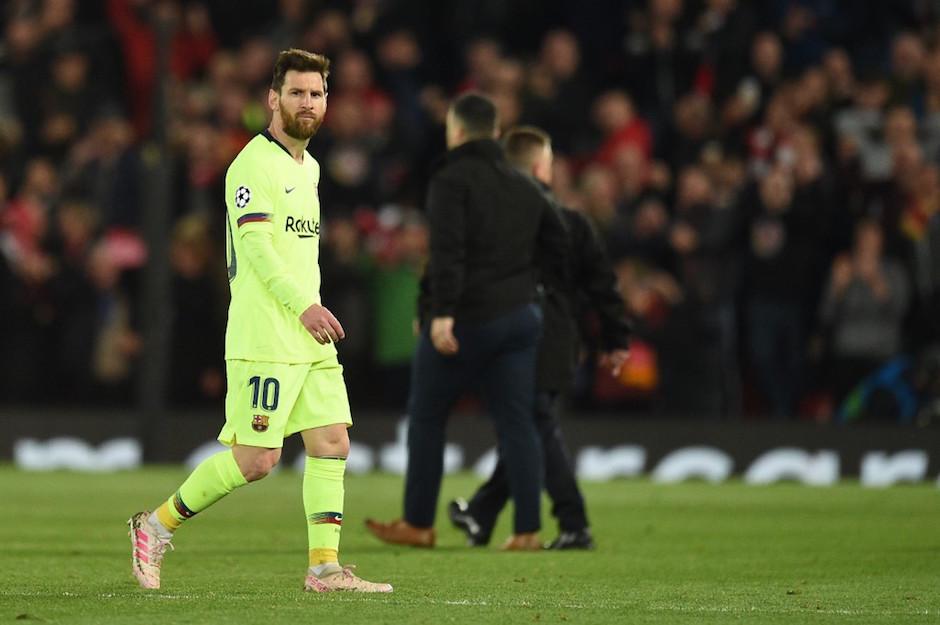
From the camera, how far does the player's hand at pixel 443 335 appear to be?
934cm

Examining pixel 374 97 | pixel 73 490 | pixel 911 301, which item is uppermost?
pixel 374 97

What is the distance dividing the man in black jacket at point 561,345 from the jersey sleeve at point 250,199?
300cm

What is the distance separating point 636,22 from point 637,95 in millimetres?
692

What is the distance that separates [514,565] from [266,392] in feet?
6.99

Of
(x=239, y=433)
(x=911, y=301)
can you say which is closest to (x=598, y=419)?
(x=911, y=301)

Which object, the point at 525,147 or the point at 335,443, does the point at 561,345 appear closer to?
the point at 525,147

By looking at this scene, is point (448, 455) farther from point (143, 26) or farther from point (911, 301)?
point (143, 26)

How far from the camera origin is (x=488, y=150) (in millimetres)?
9758

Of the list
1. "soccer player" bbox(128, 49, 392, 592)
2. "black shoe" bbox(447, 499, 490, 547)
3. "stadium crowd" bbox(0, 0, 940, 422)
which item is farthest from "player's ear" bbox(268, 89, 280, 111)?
"stadium crowd" bbox(0, 0, 940, 422)

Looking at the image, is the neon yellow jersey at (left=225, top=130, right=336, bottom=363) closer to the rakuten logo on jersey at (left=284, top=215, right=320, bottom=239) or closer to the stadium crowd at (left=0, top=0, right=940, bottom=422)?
the rakuten logo on jersey at (left=284, top=215, right=320, bottom=239)

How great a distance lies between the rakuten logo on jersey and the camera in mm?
7340

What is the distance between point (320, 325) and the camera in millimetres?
7051

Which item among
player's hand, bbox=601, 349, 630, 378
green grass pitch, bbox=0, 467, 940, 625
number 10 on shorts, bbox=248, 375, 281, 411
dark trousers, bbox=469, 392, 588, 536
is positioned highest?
player's hand, bbox=601, 349, 630, 378

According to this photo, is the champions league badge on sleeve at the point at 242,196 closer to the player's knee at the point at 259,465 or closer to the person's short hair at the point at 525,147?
the player's knee at the point at 259,465
